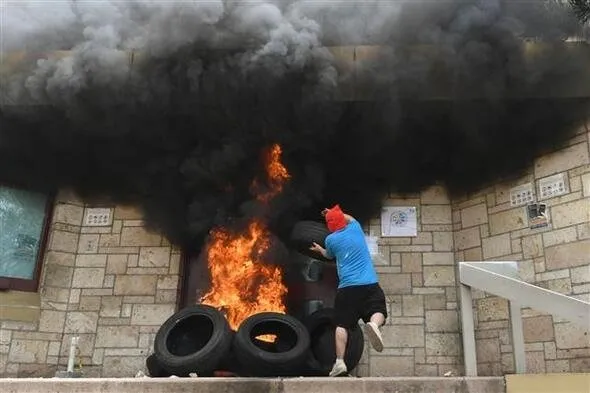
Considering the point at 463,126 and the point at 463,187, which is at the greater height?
the point at 463,126

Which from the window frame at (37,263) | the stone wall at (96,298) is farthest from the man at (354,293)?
the window frame at (37,263)

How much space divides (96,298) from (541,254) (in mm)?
5706

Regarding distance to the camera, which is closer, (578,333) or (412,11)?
(578,333)

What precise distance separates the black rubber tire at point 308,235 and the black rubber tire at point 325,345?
77 centimetres

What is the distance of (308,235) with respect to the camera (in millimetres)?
6723

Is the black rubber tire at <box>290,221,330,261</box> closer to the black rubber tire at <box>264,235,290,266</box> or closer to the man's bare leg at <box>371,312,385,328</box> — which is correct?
the black rubber tire at <box>264,235,290,266</box>

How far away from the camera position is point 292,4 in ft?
25.2

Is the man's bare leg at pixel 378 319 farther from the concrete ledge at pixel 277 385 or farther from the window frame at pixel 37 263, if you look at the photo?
the window frame at pixel 37 263

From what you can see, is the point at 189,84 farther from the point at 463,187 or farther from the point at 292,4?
the point at 463,187

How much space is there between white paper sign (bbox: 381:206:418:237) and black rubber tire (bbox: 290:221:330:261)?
111 centimetres

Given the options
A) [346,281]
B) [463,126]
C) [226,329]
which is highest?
[463,126]

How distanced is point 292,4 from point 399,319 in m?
4.46

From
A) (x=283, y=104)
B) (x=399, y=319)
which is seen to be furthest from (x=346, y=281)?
(x=283, y=104)

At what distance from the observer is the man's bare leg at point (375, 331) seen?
445 cm
